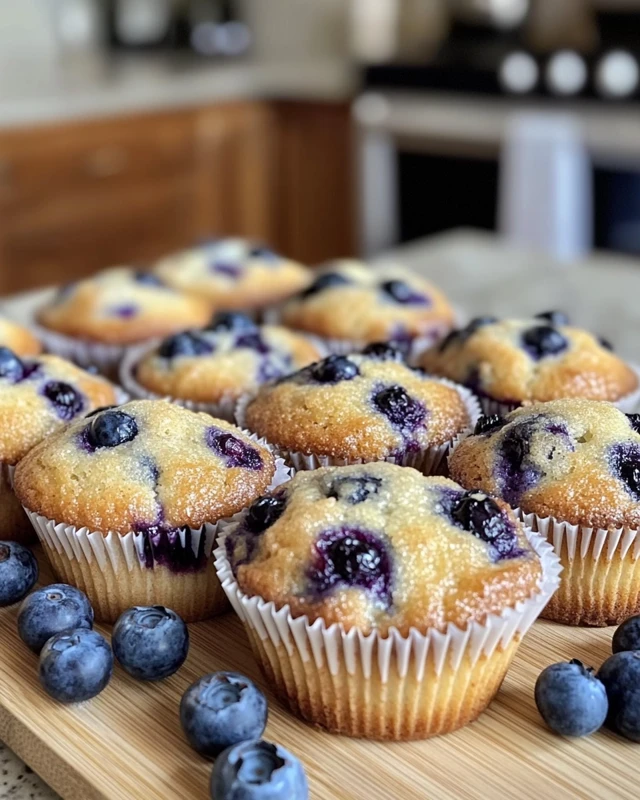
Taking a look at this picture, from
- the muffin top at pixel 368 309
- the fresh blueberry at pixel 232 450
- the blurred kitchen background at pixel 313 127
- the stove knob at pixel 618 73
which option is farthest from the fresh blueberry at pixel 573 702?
the stove knob at pixel 618 73

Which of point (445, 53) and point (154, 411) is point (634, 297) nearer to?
point (154, 411)

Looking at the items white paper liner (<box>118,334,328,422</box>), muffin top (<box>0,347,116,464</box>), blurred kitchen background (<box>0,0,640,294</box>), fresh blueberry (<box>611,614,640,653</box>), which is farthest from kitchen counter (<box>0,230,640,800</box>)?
blurred kitchen background (<box>0,0,640,294</box>)

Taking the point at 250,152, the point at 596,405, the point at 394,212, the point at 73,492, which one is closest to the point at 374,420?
the point at 596,405

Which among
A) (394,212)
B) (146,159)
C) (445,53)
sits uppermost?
(445,53)

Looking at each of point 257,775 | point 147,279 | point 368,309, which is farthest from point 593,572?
point 147,279

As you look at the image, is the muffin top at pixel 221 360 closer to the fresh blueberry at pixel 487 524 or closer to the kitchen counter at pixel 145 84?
the fresh blueberry at pixel 487 524

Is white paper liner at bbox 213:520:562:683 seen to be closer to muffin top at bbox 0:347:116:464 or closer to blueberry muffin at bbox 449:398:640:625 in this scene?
blueberry muffin at bbox 449:398:640:625
